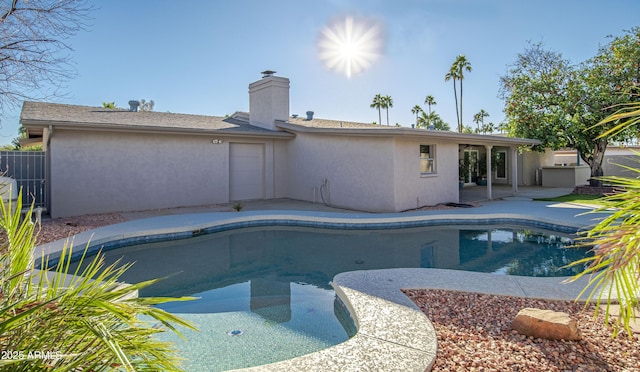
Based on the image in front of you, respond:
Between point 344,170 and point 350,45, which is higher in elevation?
point 350,45

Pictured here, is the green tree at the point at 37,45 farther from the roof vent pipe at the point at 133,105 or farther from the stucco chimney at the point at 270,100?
the stucco chimney at the point at 270,100

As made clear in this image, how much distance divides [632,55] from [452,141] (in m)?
9.12

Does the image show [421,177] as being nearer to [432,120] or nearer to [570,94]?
[570,94]

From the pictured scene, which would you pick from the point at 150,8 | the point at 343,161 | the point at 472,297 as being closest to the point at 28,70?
the point at 150,8

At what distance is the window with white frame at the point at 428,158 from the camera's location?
47.6 feet

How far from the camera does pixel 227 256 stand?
8938 millimetres

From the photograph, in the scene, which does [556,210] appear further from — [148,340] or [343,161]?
[148,340]

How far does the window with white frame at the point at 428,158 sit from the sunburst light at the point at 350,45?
15.7 feet

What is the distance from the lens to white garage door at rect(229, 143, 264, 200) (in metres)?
16.3

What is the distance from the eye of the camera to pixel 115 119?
1350cm

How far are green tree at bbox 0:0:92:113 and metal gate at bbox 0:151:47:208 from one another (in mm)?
4014

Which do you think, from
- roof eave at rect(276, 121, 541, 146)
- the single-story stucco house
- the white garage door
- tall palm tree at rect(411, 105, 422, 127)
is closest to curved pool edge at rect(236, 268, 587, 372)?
roof eave at rect(276, 121, 541, 146)

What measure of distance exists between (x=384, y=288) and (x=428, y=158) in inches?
390

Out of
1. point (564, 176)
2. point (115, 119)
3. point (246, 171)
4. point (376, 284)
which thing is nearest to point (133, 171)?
point (115, 119)
